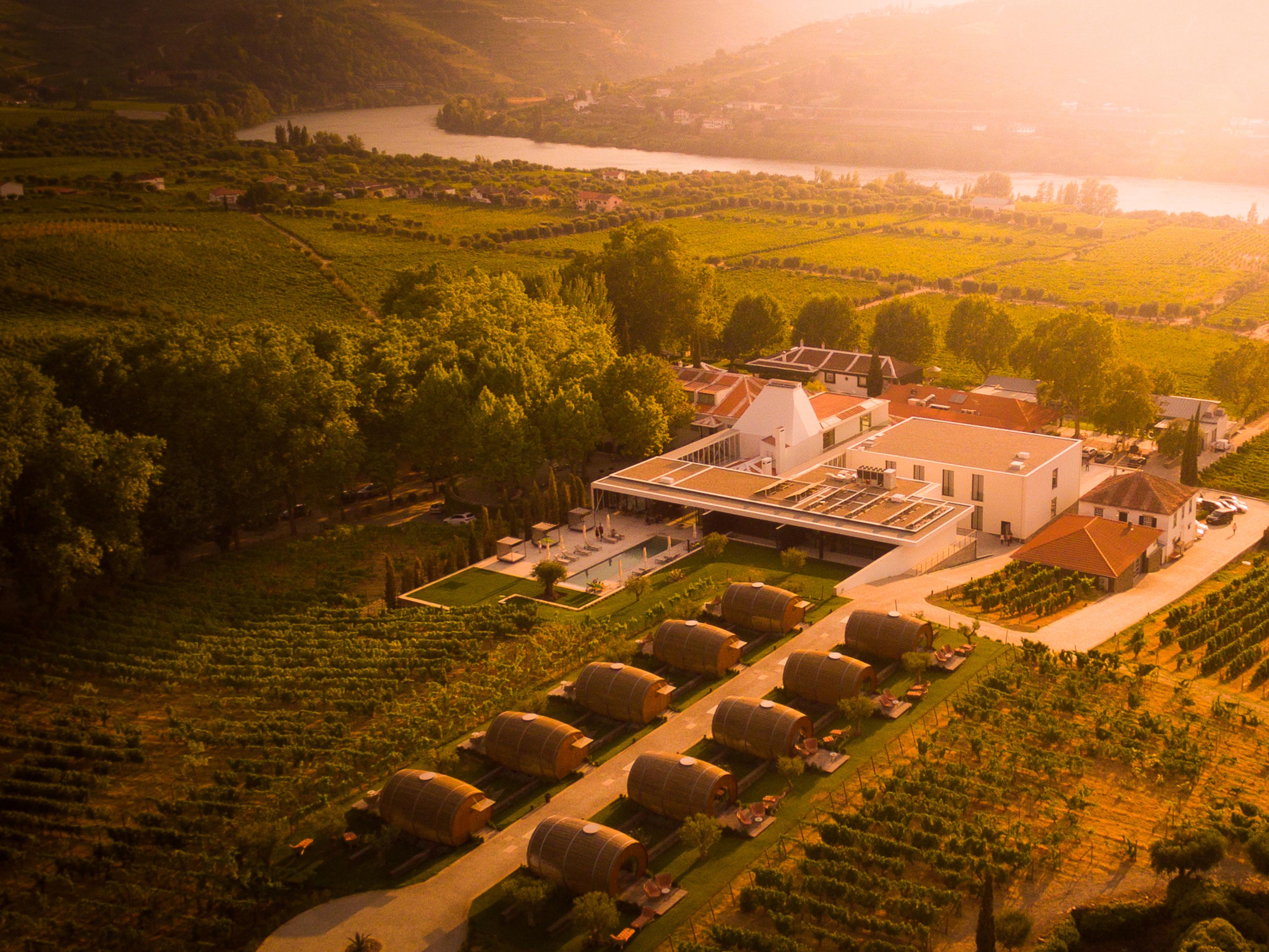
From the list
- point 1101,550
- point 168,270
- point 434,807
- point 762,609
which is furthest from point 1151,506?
point 168,270

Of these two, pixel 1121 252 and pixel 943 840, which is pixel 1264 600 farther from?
pixel 1121 252

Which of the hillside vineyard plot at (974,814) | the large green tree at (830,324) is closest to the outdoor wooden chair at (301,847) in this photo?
the hillside vineyard plot at (974,814)

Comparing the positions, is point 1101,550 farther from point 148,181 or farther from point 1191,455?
point 148,181

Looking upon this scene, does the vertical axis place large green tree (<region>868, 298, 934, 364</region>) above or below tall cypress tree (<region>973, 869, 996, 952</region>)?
above

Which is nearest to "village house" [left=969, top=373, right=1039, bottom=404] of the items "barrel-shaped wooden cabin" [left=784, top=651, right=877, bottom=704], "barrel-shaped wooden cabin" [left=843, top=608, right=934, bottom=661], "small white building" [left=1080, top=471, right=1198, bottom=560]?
"small white building" [left=1080, top=471, right=1198, bottom=560]

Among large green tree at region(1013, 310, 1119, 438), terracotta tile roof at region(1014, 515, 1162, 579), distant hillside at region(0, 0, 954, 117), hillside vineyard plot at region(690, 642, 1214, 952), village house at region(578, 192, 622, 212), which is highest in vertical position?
distant hillside at region(0, 0, 954, 117)

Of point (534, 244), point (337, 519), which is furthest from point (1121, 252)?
point (337, 519)

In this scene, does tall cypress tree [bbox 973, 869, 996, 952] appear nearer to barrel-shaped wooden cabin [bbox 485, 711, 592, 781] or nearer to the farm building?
barrel-shaped wooden cabin [bbox 485, 711, 592, 781]
